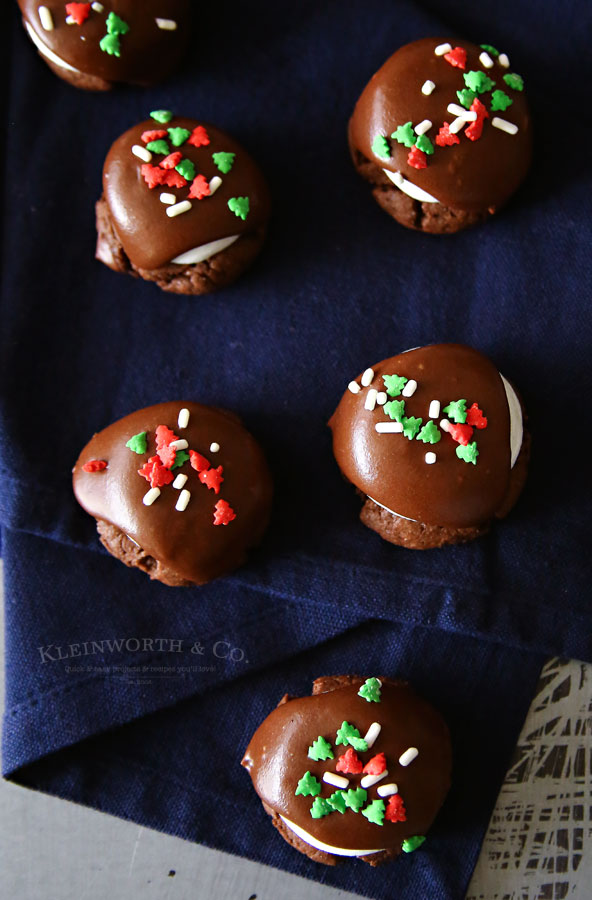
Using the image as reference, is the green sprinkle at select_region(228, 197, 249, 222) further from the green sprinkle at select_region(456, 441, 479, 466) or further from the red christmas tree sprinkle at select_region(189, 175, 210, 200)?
the green sprinkle at select_region(456, 441, 479, 466)

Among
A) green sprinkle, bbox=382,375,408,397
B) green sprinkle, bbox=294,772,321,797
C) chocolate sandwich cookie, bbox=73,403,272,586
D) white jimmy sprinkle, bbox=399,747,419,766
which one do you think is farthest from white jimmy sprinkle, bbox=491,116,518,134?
green sprinkle, bbox=294,772,321,797

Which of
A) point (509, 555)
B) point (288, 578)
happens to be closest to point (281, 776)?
point (288, 578)

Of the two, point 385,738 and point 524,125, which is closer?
point 385,738

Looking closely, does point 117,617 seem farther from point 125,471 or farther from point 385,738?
point 385,738

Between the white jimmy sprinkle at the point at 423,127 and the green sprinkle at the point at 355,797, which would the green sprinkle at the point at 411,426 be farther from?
the green sprinkle at the point at 355,797

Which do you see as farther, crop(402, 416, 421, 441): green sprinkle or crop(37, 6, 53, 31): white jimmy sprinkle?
crop(37, 6, 53, 31): white jimmy sprinkle

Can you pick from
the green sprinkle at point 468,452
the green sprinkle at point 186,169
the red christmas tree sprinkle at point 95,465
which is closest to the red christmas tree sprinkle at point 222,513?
the red christmas tree sprinkle at point 95,465
